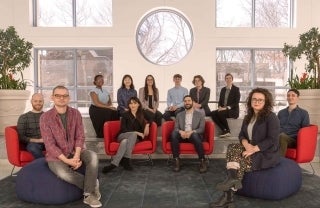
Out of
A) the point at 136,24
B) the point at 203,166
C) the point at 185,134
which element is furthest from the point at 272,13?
the point at 203,166

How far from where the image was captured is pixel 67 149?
4148mm

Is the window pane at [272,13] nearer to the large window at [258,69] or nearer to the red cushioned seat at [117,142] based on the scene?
A: the large window at [258,69]

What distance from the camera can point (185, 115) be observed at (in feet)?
20.9

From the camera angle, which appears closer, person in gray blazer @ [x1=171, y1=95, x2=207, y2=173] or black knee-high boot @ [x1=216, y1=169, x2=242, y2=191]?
black knee-high boot @ [x1=216, y1=169, x2=242, y2=191]

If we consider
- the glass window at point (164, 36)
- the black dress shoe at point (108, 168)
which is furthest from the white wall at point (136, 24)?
the black dress shoe at point (108, 168)

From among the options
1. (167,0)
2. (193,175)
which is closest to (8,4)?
(167,0)

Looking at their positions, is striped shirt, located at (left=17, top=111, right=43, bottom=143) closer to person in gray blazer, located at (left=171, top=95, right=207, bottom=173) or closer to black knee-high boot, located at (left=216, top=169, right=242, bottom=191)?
person in gray blazer, located at (left=171, top=95, right=207, bottom=173)

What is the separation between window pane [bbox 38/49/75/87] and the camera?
1166 cm

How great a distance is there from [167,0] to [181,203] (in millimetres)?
8134

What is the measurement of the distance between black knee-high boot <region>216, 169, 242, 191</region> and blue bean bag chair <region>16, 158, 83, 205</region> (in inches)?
67.0

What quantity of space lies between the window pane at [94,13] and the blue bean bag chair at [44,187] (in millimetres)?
7976

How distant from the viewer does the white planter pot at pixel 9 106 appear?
7.05 meters

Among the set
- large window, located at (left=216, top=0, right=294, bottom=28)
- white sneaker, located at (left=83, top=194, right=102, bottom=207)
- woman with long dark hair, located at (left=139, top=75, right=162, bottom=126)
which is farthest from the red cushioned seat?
large window, located at (left=216, top=0, right=294, bottom=28)

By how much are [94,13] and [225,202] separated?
357 inches
